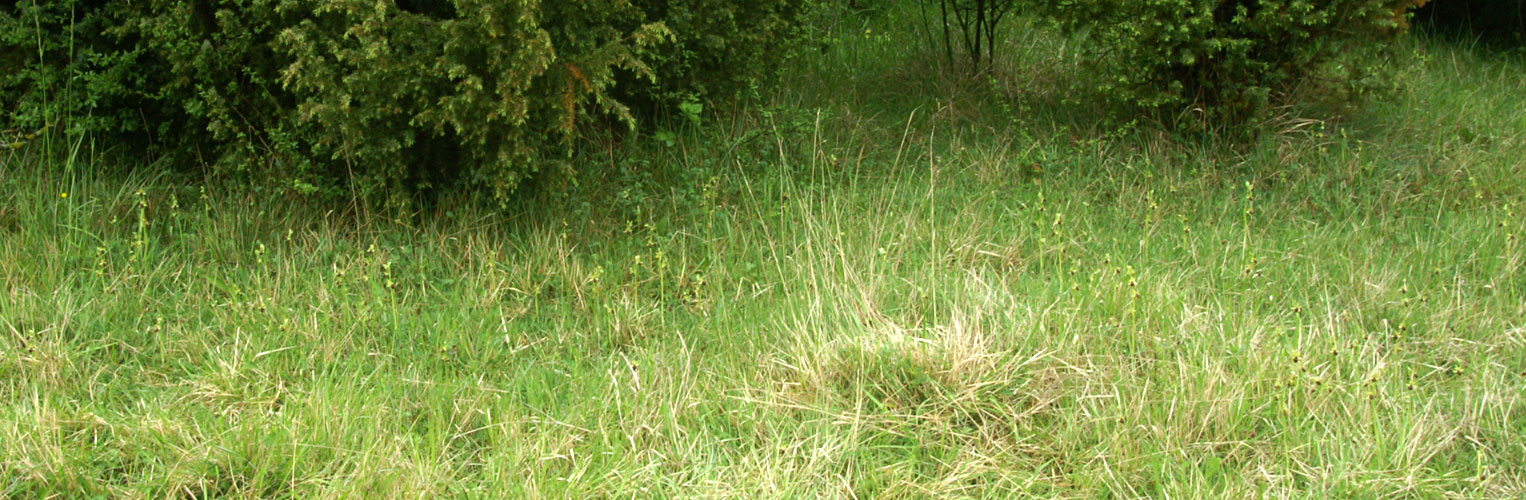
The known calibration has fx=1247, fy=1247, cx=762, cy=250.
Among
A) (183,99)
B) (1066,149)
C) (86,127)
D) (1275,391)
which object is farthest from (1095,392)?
(86,127)

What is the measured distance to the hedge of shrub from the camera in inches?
166

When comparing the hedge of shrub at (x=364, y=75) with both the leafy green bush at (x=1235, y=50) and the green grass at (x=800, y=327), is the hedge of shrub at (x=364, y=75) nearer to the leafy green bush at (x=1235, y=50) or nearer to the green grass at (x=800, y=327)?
the green grass at (x=800, y=327)

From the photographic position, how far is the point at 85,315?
3.94 m

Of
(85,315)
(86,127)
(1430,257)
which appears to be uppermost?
(86,127)

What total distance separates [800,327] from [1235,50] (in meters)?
2.66

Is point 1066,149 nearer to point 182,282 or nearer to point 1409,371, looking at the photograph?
point 1409,371

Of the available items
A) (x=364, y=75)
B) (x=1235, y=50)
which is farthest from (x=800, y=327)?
(x=1235, y=50)

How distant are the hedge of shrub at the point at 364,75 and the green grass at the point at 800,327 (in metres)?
0.22

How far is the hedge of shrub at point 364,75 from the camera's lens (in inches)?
166

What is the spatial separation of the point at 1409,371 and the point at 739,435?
1981mm

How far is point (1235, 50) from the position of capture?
A: 211 inches

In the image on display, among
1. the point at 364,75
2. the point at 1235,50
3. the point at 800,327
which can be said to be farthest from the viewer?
the point at 1235,50

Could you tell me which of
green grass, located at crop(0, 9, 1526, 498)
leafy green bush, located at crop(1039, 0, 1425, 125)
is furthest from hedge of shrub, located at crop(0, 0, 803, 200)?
leafy green bush, located at crop(1039, 0, 1425, 125)

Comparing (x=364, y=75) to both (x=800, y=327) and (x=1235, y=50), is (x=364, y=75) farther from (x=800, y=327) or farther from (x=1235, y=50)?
(x=1235, y=50)
